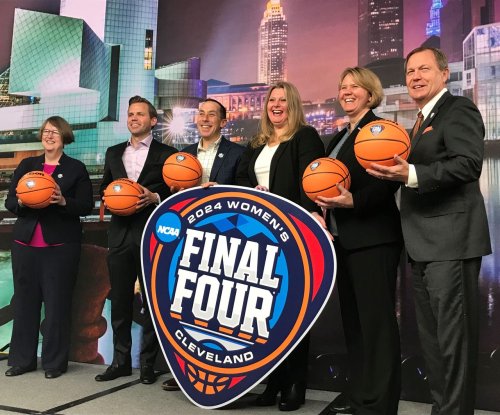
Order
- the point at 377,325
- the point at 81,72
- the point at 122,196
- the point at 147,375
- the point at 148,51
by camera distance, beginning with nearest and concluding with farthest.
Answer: the point at 377,325 → the point at 122,196 → the point at 147,375 → the point at 148,51 → the point at 81,72

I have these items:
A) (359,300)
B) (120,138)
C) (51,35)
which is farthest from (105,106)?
(359,300)

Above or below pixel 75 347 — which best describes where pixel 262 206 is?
above

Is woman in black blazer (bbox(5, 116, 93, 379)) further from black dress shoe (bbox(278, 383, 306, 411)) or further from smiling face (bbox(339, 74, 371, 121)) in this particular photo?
smiling face (bbox(339, 74, 371, 121))

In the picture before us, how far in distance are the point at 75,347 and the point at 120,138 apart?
1.62 meters

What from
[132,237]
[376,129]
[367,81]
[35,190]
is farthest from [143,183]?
[376,129]

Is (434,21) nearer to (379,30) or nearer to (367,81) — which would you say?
(379,30)

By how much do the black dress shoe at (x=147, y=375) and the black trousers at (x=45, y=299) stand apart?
0.64 m

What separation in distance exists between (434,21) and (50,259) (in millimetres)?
2888

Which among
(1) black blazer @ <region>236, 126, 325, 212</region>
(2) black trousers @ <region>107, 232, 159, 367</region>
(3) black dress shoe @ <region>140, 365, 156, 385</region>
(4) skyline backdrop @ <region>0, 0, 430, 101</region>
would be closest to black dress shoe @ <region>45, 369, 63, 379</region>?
(2) black trousers @ <region>107, 232, 159, 367</region>

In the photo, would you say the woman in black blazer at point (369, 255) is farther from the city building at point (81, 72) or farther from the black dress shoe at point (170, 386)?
the city building at point (81, 72)

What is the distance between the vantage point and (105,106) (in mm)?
3988

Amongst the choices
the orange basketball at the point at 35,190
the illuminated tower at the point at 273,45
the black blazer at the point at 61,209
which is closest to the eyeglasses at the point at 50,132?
the black blazer at the point at 61,209

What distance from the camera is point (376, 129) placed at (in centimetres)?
202

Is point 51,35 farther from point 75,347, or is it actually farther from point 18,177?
point 75,347
